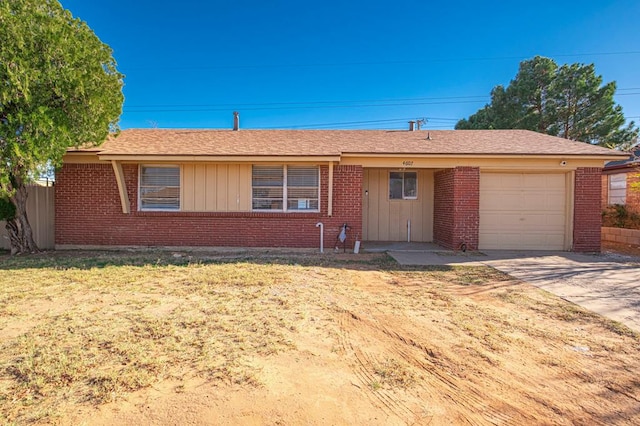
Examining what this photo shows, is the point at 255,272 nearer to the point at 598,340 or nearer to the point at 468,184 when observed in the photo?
the point at 598,340

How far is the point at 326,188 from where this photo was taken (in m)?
9.97

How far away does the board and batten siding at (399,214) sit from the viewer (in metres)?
11.8

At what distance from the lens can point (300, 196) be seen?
10102 mm

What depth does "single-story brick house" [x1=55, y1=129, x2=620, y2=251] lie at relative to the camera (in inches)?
388

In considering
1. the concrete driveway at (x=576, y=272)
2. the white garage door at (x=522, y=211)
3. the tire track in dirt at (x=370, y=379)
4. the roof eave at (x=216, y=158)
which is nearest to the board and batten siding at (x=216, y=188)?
the roof eave at (x=216, y=158)

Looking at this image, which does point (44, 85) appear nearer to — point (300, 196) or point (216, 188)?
point (216, 188)

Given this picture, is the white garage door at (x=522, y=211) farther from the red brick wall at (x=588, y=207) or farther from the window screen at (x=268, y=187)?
the window screen at (x=268, y=187)

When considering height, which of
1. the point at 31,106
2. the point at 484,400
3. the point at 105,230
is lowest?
the point at 484,400

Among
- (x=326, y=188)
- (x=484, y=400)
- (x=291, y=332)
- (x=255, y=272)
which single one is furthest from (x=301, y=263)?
(x=484, y=400)

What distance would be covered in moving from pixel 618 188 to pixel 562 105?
12091 millimetres

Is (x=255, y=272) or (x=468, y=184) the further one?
(x=468, y=184)

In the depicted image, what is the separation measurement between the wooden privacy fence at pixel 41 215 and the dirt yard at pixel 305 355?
4728 millimetres

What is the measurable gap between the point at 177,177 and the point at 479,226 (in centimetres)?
877

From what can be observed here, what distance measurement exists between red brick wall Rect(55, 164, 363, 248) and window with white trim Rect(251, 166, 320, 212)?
0.25m
